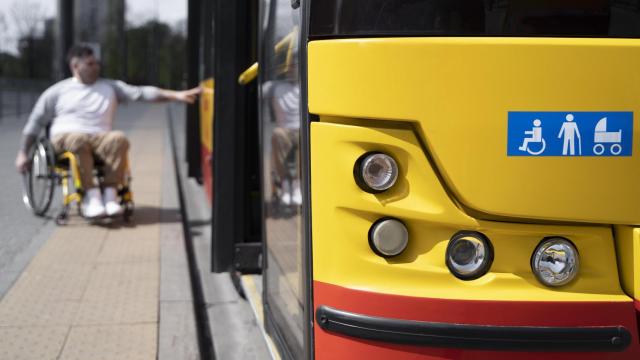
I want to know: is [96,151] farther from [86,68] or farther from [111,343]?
[111,343]

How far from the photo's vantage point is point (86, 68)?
7.75m

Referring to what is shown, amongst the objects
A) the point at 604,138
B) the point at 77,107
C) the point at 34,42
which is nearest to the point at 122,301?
the point at 77,107

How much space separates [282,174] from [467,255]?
1135 mm

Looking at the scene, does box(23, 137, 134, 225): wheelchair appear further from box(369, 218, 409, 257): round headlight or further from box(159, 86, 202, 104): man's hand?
box(369, 218, 409, 257): round headlight

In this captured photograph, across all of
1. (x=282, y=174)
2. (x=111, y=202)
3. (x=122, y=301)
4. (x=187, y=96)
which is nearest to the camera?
(x=282, y=174)

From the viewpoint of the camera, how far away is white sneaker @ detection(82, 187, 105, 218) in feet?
24.5

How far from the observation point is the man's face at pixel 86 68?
774 cm

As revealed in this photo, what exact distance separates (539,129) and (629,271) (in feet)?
1.73

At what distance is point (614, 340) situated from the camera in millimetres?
2547

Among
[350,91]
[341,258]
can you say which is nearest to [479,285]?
[341,258]

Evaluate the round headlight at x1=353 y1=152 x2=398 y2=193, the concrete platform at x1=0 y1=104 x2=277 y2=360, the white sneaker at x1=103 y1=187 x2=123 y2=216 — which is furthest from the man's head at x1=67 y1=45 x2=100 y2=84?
the round headlight at x1=353 y1=152 x2=398 y2=193

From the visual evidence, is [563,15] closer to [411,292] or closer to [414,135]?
[414,135]

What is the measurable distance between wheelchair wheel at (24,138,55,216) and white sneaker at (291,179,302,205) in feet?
15.7

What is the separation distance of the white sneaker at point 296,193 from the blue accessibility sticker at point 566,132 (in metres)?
0.81
